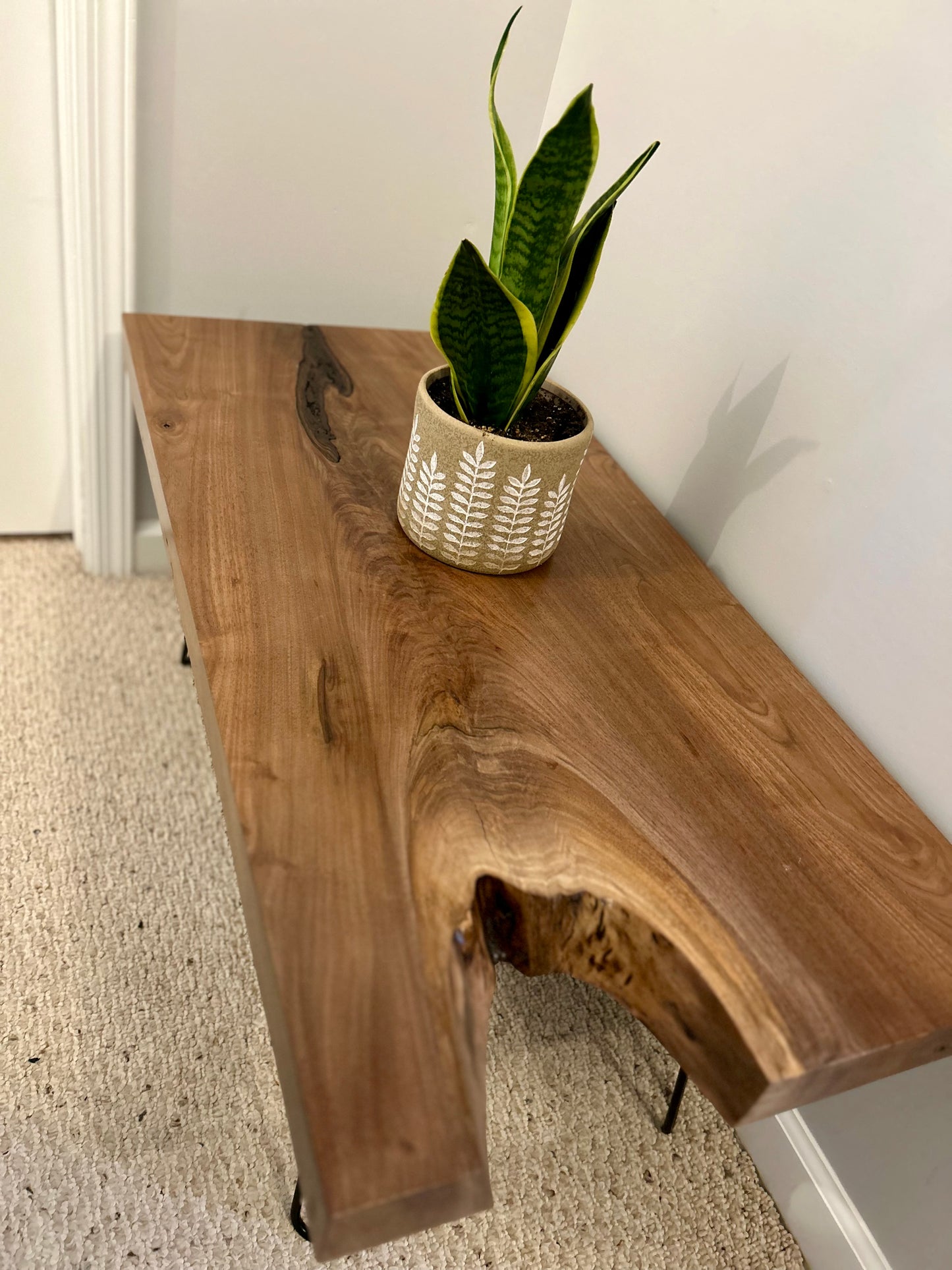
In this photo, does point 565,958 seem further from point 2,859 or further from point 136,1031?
point 2,859

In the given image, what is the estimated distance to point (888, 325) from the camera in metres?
→ 0.69

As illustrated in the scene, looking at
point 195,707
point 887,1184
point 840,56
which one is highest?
point 840,56

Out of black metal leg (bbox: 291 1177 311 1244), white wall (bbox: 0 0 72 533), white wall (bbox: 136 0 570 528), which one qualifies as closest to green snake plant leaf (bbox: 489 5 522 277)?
white wall (bbox: 136 0 570 528)

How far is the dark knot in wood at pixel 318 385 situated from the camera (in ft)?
3.02

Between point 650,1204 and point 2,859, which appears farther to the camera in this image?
point 2,859

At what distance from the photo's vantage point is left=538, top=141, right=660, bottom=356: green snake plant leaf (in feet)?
2.18

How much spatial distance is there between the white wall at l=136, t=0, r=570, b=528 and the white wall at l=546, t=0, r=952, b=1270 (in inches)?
8.4

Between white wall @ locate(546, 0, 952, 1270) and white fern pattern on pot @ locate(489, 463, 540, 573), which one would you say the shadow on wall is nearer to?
white wall @ locate(546, 0, 952, 1270)

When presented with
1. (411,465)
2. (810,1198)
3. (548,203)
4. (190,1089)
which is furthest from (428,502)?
(810,1198)

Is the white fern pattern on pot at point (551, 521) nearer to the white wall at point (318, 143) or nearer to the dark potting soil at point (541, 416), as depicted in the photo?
the dark potting soil at point (541, 416)

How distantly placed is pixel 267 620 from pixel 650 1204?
680 mm

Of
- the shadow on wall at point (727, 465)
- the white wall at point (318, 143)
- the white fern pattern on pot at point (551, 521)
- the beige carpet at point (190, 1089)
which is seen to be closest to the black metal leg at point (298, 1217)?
the beige carpet at point (190, 1089)

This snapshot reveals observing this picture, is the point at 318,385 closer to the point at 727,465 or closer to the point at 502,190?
the point at 502,190

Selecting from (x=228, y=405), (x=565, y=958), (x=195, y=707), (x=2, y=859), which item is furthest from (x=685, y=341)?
(x=2, y=859)
